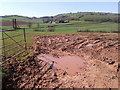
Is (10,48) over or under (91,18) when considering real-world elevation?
under

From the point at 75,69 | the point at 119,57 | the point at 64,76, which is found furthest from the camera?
the point at 119,57

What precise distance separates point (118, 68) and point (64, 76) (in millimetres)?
2613

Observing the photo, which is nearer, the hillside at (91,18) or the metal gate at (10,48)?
the metal gate at (10,48)

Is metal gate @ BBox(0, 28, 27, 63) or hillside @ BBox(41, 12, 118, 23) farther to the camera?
hillside @ BBox(41, 12, 118, 23)

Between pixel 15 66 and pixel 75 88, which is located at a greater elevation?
pixel 15 66

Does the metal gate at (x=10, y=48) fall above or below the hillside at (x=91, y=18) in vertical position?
below

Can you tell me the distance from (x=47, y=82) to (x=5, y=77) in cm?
156

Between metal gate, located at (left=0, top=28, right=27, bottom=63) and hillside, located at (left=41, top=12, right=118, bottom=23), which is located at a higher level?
hillside, located at (left=41, top=12, right=118, bottom=23)

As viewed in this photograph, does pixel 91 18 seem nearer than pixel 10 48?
No

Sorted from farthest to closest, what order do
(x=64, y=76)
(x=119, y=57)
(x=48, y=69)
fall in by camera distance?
1. (x=119, y=57)
2. (x=48, y=69)
3. (x=64, y=76)

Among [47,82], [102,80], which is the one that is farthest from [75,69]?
[47,82]

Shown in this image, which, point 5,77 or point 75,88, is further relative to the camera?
point 5,77

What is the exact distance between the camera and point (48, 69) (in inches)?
222

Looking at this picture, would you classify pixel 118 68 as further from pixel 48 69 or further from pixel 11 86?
pixel 11 86
